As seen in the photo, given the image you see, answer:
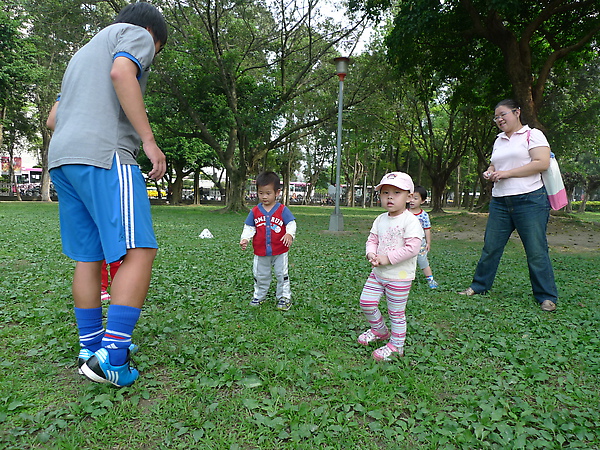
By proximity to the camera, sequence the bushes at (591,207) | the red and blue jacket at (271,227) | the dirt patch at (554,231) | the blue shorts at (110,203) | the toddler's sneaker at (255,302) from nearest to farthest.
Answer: the blue shorts at (110,203), the red and blue jacket at (271,227), the toddler's sneaker at (255,302), the dirt patch at (554,231), the bushes at (591,207)

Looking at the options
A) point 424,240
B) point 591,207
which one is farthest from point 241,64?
point 591,207

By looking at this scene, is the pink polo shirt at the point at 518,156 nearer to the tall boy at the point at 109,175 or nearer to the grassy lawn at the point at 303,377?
the grassy lawn at the point at 303,377

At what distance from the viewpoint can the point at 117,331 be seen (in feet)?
7.57

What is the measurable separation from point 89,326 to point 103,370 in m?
0.37

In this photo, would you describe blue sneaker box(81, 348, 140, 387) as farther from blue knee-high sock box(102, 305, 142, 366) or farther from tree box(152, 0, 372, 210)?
tree box(152, 0, 372, 210)

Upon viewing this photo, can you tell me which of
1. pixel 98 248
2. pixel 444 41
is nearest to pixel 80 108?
pixel 98 248

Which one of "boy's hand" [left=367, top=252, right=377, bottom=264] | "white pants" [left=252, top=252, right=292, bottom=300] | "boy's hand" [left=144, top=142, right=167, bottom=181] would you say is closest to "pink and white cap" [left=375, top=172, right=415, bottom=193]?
"boy's hand" [left=367, top=252, right=377, bottom=264]

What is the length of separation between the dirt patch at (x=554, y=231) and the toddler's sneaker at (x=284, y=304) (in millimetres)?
8593

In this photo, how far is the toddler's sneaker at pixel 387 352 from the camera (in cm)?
300

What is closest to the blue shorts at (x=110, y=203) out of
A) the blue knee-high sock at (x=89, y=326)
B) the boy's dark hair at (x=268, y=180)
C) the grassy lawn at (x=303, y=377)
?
the blue knee-high sock at (x=89, y=326)

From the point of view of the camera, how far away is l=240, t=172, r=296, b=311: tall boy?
160 inches

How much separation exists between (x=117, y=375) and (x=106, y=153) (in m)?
1.23

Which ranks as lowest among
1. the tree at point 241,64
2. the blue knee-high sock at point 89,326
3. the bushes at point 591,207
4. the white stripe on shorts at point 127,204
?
the bushes at point 591,207

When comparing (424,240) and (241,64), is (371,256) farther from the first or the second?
(241,64)
